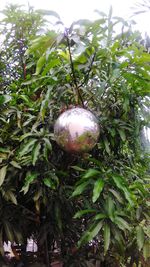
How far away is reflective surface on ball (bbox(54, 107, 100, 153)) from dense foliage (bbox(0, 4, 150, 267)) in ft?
0.43

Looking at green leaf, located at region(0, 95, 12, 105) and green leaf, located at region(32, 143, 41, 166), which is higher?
green leaf, located at region(0, 95, 12, 105)

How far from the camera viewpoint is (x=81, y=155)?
4.53 feet

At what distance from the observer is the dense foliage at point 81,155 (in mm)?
1242

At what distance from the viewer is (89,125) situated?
1.17 m

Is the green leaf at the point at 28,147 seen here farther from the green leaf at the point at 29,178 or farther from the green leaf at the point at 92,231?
the green leaf at the point at 92,231

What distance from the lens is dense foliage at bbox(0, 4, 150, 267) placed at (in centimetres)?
124

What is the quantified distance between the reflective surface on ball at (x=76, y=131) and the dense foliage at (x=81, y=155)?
0.43ft

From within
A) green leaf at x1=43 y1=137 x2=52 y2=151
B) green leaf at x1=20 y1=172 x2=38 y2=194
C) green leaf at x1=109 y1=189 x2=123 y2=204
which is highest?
green leaf at x1=43 y1=137 x2=52 y2=151

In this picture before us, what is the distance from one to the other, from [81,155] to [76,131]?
0.26 meters

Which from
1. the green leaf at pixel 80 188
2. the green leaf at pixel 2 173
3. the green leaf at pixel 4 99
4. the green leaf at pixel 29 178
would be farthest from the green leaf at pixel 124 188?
the green leaf at pixel 4 99

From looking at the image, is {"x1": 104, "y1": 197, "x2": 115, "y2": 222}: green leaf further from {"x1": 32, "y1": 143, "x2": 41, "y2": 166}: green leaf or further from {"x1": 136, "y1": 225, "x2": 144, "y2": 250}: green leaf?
{"x1": 32, "y1": 143, "x2": 41, "y2": 166}: green leaf

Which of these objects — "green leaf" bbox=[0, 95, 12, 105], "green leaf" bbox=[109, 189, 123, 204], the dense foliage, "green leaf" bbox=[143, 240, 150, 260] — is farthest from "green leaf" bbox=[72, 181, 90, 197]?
"green leaf" bbox=[0, 95, 12, 105]

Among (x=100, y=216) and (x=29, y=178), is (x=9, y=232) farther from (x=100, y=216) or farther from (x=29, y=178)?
(x=100, y=216)

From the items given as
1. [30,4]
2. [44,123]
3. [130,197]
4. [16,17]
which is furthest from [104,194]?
[30,4]
